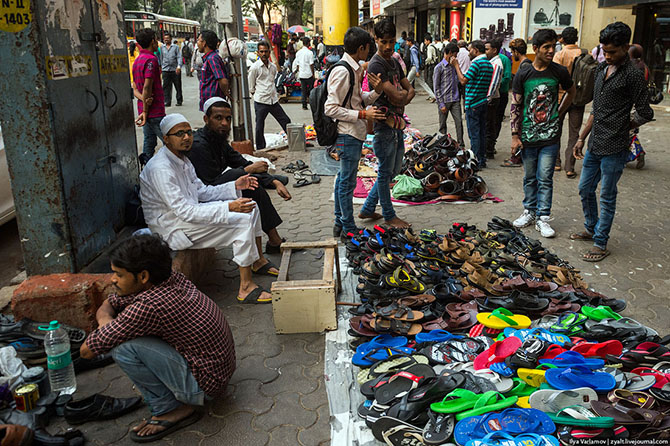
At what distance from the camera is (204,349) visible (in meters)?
2.68

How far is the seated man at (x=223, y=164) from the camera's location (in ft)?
15.0

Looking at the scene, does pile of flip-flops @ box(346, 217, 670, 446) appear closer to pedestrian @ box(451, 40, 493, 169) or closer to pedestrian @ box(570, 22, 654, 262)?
pedestrian @ box(570, 22, 654, 262)

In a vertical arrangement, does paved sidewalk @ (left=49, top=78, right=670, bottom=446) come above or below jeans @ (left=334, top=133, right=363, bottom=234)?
below

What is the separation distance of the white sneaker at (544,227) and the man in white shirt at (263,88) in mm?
5331

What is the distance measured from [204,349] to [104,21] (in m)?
2.88

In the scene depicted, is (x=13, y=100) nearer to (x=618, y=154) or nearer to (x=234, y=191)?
(x=234, y=191)

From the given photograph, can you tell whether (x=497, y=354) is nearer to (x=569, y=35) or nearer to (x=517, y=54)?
(x=569, y=35)

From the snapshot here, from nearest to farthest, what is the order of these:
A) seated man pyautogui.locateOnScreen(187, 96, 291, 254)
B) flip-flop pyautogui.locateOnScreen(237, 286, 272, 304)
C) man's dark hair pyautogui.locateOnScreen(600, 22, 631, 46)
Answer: flip-flop pyautogui.locateOnScreen(237, 286, 272, 304) < man's dark hair pyautogui.locateOnScreen(600, 22, 631, 46) < seated man pyautogui.locateOnScreen(187, 96, 291, 254)

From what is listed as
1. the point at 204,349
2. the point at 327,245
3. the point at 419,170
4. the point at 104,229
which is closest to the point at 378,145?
the point at 327,245

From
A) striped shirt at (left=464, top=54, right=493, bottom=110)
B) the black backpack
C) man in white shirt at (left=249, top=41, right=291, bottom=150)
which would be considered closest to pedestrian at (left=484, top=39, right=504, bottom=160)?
striped shirt at (left=464, top=54, right=493, bottom=110)

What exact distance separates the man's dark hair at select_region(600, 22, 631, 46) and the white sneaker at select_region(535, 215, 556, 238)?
184 cm

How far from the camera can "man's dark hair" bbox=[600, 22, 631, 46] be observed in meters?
4.21

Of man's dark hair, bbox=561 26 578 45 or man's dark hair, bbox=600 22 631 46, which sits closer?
man's dark hair, bbox=600 22 631 46

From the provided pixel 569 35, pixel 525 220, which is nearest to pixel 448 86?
pixel 569 35
